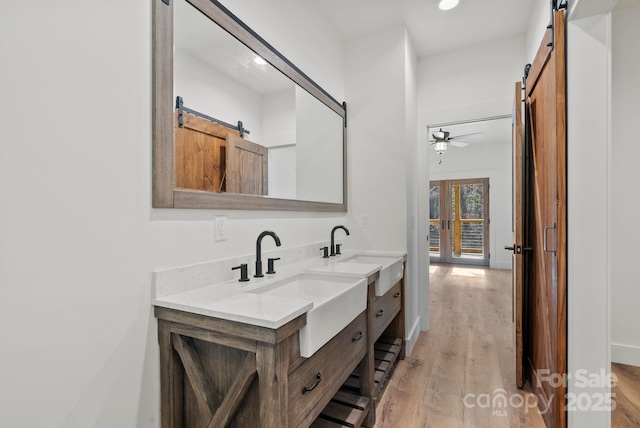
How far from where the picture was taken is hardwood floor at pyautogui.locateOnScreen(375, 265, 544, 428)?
187 centimetres

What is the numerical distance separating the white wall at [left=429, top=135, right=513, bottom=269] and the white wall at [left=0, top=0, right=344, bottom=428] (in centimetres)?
697

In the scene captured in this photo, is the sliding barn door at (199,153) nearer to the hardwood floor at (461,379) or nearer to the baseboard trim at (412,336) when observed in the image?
the hardwood floor at (461,379)

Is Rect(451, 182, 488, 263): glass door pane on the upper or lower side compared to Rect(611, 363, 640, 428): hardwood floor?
upper

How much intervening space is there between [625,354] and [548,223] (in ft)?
5.82

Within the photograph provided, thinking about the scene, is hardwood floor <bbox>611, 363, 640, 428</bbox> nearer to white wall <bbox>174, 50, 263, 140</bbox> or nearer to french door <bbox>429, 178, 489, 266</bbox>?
white wall <bbox>174, 50, 263, 140</bbox>

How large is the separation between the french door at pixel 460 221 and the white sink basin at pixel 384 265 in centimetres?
537

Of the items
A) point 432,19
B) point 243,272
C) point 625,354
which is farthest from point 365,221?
point 625,354

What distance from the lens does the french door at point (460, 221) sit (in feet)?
23.2

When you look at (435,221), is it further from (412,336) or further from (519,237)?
(519,237)

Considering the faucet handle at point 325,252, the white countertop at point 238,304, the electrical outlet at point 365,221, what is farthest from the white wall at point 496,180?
the white countertop at point 238,304

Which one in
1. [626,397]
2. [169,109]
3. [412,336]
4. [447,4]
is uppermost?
[447,4]

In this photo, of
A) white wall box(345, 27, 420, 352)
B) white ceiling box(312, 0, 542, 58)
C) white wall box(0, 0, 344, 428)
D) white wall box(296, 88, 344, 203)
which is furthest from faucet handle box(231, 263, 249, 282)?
white ceiling box(312, 0, 542, 58)

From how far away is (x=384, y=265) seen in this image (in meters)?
2.06

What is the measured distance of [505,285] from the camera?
5219mm
